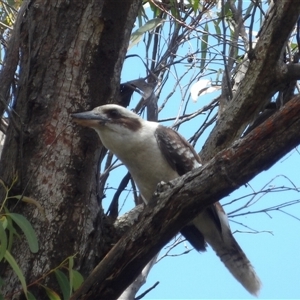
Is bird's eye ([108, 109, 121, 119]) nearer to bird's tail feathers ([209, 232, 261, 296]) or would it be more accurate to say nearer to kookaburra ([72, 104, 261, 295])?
kookaburra ([72, 104, 261, 295])

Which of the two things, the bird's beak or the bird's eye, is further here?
the bird's eye

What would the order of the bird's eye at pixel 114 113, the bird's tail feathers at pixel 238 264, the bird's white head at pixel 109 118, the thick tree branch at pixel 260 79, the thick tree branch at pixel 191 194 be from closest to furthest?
Result: the thick tree branch at pixel 191 194 → the bird's white head at pixel 109 118 → the thick tree branch at pixel 260 79 → the bird's eye at pixel 114 113 → the bird's tail feathers at pixel 238 264

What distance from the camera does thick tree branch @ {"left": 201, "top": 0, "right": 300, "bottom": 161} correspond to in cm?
251

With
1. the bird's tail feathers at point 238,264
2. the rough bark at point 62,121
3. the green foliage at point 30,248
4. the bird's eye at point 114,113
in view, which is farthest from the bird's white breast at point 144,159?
the green foliage at point 30,248

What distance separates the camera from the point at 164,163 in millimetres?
2910

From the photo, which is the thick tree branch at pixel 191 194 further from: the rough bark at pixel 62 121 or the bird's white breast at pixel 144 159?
the bird's white breast at pixel 144 159

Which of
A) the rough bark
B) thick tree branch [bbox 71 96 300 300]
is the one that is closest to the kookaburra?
the rough bark

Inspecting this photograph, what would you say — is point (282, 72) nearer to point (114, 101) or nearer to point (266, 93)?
point (266, 93)

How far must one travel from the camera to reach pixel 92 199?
241 centimetres

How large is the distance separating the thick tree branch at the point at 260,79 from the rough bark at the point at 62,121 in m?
0.42

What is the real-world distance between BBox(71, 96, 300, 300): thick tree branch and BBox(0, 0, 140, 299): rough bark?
1.18 feet

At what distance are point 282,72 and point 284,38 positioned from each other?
0.12 meters

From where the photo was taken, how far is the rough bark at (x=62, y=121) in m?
2.30

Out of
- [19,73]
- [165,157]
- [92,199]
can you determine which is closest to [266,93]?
[165,157]
